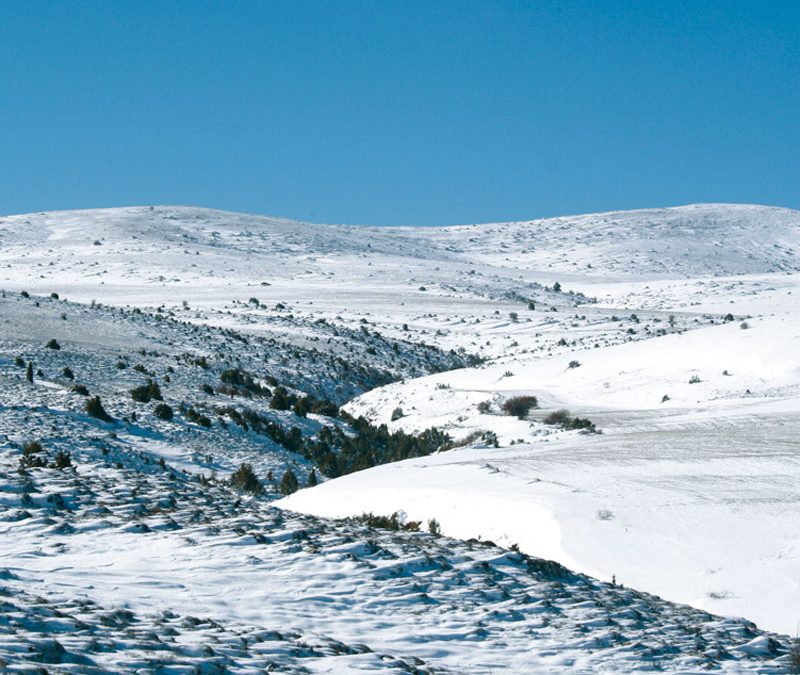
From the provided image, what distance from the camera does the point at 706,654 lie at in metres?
8.48

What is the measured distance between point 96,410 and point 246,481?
3891mm

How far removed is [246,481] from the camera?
58.5 ft

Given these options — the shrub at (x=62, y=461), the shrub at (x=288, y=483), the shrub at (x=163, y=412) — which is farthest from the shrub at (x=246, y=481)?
the shrub at (x=163, y=412)

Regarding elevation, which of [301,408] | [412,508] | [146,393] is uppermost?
[146,393]

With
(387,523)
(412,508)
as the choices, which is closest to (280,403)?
(412,508)

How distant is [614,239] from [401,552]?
107982mm

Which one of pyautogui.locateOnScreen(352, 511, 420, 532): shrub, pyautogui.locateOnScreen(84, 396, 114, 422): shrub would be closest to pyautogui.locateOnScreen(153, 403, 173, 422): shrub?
pyautogui.locateOnScreen(84, 396, 114, 422): shrub

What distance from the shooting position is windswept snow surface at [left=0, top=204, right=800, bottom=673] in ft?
26.8

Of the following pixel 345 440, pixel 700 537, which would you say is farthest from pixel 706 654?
pixel 345 440

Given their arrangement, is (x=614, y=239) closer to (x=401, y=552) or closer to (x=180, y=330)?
(x=180, y=330)

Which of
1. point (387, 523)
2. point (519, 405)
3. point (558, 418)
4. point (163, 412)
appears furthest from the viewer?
point (519, 405)

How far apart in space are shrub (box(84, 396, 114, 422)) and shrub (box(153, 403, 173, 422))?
132cm

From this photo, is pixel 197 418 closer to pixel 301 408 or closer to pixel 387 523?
pixel 301 408

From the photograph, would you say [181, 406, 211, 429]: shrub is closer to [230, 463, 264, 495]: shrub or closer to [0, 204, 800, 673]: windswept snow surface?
[0, 204, 800, 673]: windswept snow surface
